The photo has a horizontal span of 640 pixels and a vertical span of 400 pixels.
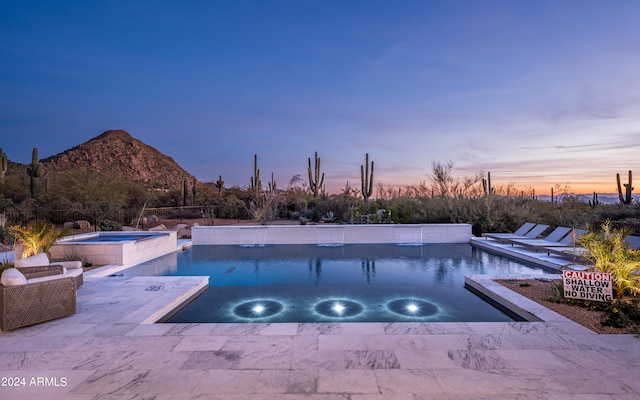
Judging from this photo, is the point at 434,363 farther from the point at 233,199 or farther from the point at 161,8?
the point at 233,199

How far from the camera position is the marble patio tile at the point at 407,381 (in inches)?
86.2

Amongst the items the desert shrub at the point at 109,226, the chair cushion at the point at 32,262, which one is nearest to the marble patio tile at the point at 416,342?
the chair cushion at the point at 32,262

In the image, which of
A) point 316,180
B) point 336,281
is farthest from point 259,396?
point 316,180

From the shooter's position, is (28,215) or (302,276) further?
(28,215)

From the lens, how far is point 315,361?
261 centimetres

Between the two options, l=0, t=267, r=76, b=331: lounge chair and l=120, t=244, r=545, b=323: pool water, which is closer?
l=0, t=267, r=76, b=331: lounge chair

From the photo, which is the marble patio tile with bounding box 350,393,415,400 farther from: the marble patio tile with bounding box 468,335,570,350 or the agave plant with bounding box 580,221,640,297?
the agave plant with bounding box 580,221,640,297

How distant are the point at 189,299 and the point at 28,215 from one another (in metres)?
11.5

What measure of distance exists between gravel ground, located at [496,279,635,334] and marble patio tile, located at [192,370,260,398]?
3.13 m

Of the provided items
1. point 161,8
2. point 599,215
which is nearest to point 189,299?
point 161,8

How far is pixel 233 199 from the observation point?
1917 centimetres

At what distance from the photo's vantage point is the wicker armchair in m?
3.25

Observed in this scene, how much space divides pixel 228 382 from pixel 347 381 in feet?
2.56

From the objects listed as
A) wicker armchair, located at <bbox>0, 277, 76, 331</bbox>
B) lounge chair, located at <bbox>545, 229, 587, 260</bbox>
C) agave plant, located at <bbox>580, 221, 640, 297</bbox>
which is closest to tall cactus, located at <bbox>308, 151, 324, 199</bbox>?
lounge chair, located at <bbox>545, 229, 587, 260</bbox>
